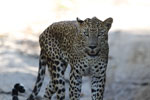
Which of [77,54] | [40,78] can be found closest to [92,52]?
[77,54]

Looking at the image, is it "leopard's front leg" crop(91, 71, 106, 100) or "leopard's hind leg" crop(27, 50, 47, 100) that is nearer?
"leopard's front leg" crop(91, 71, 106, 100)

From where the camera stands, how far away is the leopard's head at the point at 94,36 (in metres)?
9.81

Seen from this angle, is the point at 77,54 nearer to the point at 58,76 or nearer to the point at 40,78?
the point at 58,76

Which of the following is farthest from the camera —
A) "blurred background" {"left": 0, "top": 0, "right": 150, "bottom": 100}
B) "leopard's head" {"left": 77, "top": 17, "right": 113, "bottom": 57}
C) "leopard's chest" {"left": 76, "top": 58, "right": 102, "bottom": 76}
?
"blurred background" {"left": 0, "top": 0, "right": 150, "bottom": 100}

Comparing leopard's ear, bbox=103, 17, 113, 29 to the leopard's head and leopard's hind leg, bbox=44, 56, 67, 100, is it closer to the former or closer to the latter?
the leopard's head

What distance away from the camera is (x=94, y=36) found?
980 centimetres

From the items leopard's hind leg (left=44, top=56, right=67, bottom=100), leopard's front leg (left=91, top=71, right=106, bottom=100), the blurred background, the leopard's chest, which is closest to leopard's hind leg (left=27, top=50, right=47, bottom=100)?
leopard's hind leg (left=44, top=56, right=67, bottom=100)

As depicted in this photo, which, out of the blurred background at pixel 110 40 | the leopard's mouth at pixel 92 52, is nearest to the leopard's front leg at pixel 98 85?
the leopard's mouth at pixel 92 52

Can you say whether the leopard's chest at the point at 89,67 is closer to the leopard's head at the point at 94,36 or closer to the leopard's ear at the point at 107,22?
the leopard's head at the point at 94,36

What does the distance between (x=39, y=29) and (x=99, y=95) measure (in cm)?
706

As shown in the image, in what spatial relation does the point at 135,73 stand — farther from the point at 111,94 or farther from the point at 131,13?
the point at 131,13

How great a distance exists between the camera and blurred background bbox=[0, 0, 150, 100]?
12.9 metres

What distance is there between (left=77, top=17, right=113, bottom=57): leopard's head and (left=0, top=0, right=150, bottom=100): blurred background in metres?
2.44

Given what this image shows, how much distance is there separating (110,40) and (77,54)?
5208 mm
